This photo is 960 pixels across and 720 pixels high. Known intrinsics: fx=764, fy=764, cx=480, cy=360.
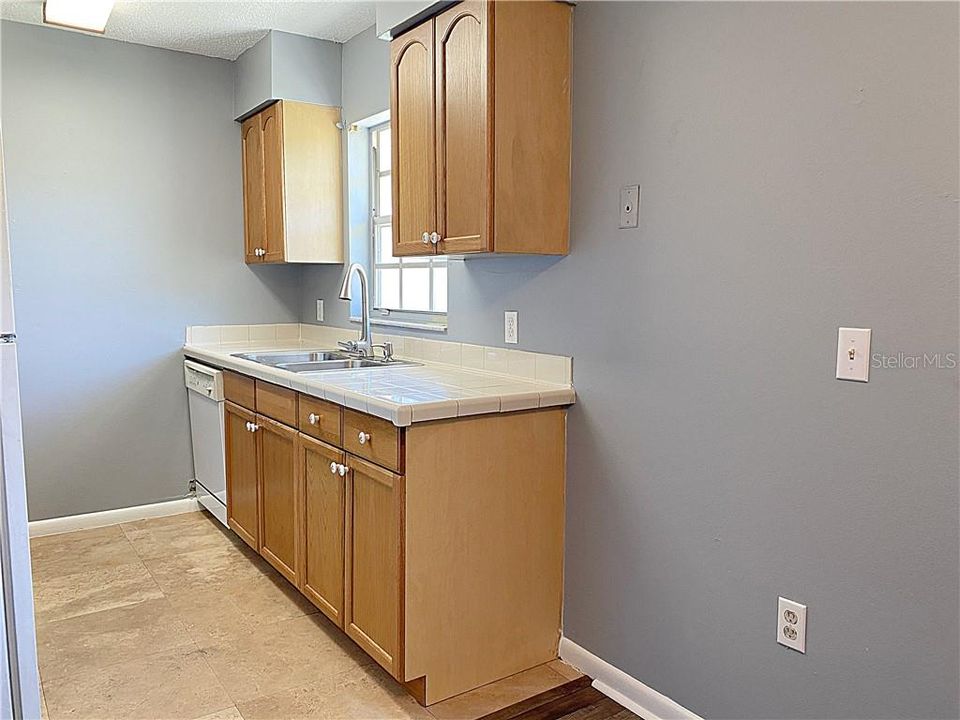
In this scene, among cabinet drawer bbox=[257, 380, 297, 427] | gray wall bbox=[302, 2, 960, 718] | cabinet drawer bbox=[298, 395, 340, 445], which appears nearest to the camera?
gray wall bbox=[302, 2, 960, 718]

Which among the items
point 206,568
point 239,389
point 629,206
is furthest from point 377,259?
point 629,206

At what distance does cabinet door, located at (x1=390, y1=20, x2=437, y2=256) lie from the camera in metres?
2.53

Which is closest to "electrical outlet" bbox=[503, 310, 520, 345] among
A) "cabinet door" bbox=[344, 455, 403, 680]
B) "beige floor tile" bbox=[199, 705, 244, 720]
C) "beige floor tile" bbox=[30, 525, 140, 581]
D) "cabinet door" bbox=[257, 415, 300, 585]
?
"cabinet door" bbox=[344, 455, 403, 680]

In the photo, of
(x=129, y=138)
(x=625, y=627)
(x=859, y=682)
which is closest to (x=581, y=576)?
(x=625, y=627)

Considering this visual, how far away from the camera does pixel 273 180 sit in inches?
150

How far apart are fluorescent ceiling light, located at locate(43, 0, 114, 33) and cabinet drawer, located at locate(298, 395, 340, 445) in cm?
192

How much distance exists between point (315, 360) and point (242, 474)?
0.66m

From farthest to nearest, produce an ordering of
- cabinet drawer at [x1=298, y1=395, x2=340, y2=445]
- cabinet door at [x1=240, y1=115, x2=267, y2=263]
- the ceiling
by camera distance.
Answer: cabinet door at [x1=240, y1=115, x2=267, y2=263]
the ceiling
cabinet drawer at [x1=298, y1=395, x2=340, y2=445]

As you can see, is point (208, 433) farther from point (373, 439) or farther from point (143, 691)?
point (373, 439)

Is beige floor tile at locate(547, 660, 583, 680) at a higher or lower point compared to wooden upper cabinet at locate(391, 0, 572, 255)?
lower

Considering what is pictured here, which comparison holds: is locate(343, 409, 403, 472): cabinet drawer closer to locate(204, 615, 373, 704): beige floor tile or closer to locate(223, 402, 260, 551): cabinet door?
locate(204, 615, 373, 704): beige floor tile

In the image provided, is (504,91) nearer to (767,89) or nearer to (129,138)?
(767,89)

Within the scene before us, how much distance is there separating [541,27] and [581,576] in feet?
5.64

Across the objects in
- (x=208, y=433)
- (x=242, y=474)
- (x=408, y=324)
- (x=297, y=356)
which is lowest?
(x=242, y=474)
